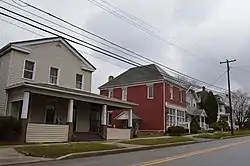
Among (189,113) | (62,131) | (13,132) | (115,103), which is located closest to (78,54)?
(115,103)

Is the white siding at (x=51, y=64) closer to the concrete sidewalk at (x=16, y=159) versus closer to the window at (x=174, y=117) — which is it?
the concrete sidewalk at (x=16, y=159)

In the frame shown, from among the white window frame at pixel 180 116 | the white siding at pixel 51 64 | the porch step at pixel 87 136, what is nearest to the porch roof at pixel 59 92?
the white siding at pixel 51 64

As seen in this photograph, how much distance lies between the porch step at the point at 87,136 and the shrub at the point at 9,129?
4611 mm

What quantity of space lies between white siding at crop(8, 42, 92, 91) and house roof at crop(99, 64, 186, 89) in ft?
44.7

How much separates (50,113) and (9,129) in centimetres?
519

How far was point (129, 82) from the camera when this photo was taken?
44.7 meters

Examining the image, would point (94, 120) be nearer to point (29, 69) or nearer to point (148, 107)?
point (29, 69)

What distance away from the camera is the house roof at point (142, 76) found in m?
41.8

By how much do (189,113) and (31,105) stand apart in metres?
36.5

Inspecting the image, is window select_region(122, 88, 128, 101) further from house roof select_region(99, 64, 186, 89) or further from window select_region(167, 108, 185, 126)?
window select_region(167, 108, 185, 126)

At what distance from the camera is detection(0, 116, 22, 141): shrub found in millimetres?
20234

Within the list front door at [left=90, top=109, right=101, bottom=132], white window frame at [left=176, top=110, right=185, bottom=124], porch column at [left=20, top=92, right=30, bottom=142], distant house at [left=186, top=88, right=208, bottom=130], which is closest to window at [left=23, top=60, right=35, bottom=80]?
porch column at [left=20, top=92, right=30, bottom=142]

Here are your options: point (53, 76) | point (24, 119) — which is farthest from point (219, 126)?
point (24, 119)

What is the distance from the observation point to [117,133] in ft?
91.9
